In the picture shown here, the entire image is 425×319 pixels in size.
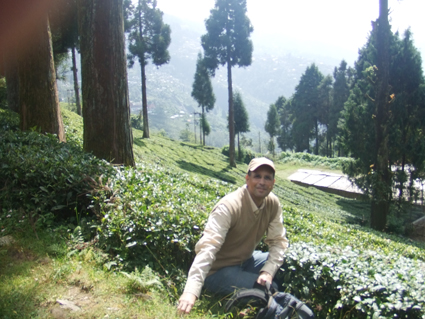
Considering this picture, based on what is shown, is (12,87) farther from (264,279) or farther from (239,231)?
(264,279)

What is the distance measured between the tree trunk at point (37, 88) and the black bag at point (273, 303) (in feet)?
20.1

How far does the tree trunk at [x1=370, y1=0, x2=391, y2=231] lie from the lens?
491 inches

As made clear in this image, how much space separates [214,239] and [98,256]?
1.26 metres

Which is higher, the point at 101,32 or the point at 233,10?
the point at 233,10

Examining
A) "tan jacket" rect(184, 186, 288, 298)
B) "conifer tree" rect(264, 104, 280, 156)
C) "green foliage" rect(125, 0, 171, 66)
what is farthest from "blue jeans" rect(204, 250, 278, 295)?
"conifer tree" rect(264, 104, 280, 156)

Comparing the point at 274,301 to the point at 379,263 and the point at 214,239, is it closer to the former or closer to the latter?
the point at 214,239

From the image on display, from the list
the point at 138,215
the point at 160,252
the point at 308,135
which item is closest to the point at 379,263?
the point at 160,252

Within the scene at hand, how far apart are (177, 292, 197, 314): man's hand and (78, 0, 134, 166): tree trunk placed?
3.76 meters

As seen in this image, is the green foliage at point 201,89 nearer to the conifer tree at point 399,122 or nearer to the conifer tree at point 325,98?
the conifer tree at point 325,98

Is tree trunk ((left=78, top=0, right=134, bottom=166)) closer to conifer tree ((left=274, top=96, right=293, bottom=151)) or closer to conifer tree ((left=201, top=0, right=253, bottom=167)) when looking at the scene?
conifer tree ((left=201, top=0, right=253, bottom=167))

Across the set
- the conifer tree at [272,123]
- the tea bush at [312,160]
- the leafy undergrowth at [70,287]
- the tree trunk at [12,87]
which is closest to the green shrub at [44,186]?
the leafy undergrowth at [70,287]

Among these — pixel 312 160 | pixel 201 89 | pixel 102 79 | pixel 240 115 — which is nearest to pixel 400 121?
pixel 102 79

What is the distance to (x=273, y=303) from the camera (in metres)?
2.68

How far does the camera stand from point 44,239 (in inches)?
141
